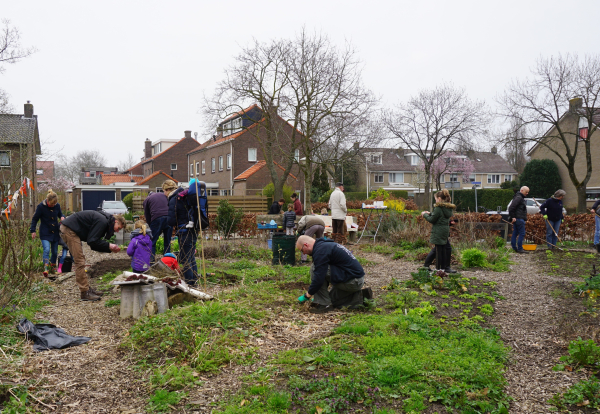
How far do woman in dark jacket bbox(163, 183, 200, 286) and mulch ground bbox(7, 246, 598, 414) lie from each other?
56 cm

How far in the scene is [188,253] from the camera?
8023 millimetres

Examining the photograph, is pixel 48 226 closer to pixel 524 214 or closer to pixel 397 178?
pixel 524 214

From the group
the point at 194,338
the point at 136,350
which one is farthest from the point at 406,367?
the point at 136,350

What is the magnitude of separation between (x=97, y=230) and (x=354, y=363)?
468 centimetres

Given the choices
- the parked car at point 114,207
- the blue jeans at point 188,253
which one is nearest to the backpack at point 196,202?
the blue jeans at point 188,253

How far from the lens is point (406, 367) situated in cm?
409

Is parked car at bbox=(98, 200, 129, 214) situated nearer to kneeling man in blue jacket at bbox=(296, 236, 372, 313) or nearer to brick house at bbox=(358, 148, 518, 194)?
kneeling man in blue jacket at bbox=(296, 236, 372, 313)

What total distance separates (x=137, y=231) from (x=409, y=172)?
170 feet

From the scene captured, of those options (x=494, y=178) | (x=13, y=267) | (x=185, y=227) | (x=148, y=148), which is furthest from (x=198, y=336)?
(x=148, y=148)

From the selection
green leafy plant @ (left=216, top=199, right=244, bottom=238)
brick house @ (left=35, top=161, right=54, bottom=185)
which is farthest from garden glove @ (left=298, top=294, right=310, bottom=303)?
brick house @ (left=35, top=161, right=54, bottom=185)

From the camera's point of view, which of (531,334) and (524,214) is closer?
(531,334)

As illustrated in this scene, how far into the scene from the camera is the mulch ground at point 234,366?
3.87 meters

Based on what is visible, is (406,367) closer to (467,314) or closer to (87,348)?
(467,314)

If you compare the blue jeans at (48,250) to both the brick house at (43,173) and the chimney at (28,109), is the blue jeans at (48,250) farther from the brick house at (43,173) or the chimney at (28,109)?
the chimney at (28,109)
